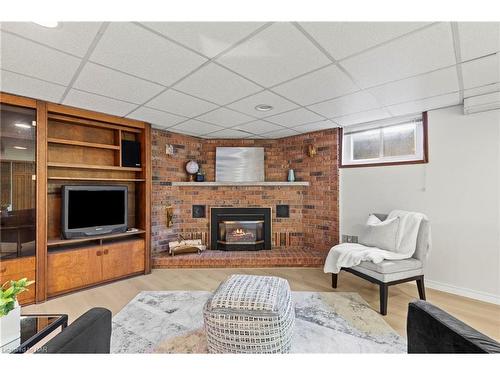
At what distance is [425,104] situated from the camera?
2631 mm

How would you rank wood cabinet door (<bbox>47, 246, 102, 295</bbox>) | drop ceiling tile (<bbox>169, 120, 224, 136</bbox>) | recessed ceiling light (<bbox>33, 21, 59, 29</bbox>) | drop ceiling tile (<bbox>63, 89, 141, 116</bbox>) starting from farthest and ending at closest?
drop ceiling tile (<bbox>169, 120, 224, 136</bbox>)
wood cabinet door (<bbox>47, 246, 102, 295</bbox>)
drop ceiling tile (<bbox>63, 89, 141, 116</bbox>)
recessed ceiling light (<bbox>33, 21, 59, 29</bbox>)

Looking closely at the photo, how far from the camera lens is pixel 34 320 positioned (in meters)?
1.40

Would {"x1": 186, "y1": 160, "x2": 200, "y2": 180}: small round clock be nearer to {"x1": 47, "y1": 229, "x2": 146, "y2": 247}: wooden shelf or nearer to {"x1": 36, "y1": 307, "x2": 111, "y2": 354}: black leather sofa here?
{"x1": 47, "y1": 229, "x2": 146, "y2": 247}: wooden shelf

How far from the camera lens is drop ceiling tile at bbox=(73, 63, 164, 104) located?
6.11ft

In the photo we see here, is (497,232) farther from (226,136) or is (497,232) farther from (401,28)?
(226,136)

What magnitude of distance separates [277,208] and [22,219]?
132 inches

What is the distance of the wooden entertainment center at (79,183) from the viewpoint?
2.49 m

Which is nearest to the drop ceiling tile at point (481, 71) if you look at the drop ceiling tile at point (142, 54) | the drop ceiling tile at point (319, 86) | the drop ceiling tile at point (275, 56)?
the drop ceiling tile at point (319, 86)

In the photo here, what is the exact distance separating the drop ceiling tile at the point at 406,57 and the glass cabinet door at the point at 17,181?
312 centimetres

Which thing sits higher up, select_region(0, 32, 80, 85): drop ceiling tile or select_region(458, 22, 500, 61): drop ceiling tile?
select_region(0, 32, 80, 85): drop ceiling tile

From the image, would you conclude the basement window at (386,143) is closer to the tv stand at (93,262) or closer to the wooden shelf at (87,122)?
the wooden shelf at (87,122)

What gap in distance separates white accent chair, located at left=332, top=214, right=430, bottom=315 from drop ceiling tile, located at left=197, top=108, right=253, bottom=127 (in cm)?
221

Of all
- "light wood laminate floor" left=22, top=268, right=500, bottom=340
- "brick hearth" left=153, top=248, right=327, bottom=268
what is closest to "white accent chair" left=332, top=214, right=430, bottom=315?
"light wood laminate floor" left=22, top=268, right=500, bottom=340
